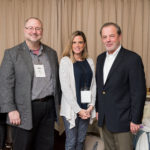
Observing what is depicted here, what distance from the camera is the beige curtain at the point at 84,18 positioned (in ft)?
11.7

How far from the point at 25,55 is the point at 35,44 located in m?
0.16

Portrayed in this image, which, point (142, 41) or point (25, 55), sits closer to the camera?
point (25, 55)

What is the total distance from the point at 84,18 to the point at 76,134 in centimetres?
222

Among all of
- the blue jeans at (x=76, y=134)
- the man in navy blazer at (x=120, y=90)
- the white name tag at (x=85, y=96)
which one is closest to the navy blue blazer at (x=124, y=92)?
the man in navy blazer at (x=120, y=90)

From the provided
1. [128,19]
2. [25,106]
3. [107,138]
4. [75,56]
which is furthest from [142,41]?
[25,106]

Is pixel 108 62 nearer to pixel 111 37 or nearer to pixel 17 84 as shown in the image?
pixel 111 37

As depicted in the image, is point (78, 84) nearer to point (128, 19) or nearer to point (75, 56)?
point (75, 56)

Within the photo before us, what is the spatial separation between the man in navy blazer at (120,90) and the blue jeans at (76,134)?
292 mm

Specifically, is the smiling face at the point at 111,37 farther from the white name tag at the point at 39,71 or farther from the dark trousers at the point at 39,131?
the dark trousers at the point at 39,131

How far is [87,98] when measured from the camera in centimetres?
212

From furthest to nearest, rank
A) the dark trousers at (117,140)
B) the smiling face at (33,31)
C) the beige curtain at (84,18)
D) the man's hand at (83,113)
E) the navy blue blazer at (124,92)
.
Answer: the beige curtain at (84,18) < the man's hand at (83,113) < the smiling face at (33,31) < the dark trousers at (117,140) < the navy blue blazer at (124,92)

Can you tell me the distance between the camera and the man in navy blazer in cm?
176

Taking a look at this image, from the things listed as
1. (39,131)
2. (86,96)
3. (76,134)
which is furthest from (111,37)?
(39,131)

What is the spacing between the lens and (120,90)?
1.82m
